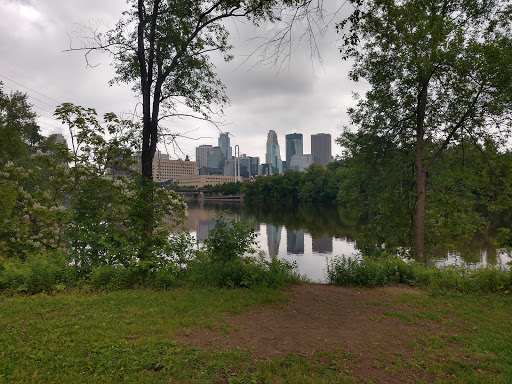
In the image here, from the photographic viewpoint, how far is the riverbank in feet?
11.2

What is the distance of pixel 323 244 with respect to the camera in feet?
81.0

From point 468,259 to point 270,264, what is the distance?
13317 mm

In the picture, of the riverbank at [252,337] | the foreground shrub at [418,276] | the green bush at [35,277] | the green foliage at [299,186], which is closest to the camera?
the riverbank at [252,337]

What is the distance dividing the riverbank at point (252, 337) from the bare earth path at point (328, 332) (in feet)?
0.05

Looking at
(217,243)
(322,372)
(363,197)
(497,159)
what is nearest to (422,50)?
(497,159)

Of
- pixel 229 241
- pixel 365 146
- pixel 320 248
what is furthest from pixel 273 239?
pixel 229 241

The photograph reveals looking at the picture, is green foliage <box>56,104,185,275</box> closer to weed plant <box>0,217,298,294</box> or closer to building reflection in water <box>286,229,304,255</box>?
weed plant <box>0,217,298,294</box>

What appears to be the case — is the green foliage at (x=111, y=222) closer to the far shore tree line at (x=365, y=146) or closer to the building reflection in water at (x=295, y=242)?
the far shore tree line at (x=365, y=146)

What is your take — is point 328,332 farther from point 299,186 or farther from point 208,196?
point 208,196

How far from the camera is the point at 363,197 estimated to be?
13.5 meters

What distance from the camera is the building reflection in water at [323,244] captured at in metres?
22.3

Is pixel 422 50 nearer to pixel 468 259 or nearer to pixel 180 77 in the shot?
pixel 180 77

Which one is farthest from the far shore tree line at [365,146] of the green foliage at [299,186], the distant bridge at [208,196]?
the distant bridge at [208,196]

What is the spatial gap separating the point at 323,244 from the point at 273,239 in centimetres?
441
